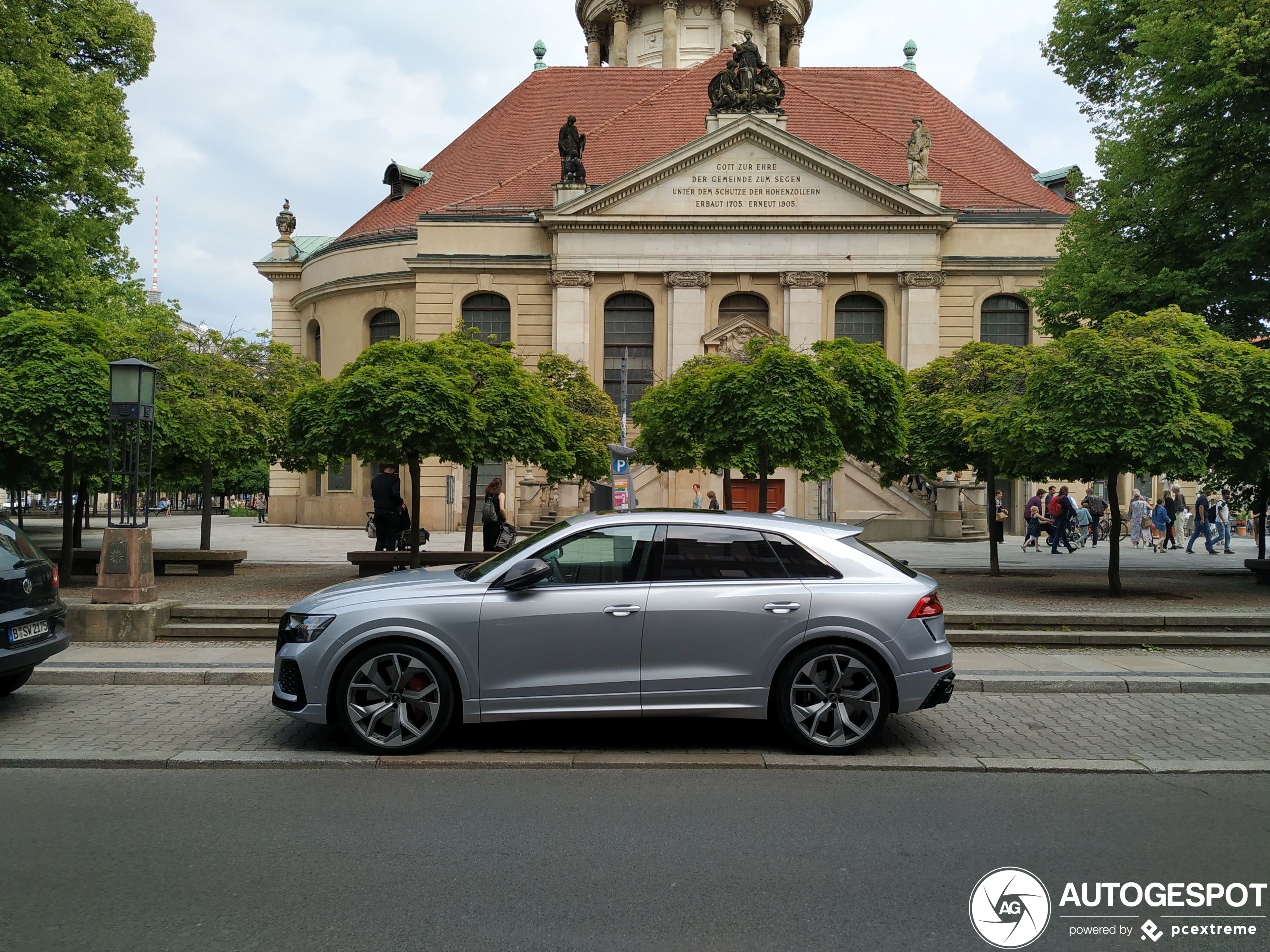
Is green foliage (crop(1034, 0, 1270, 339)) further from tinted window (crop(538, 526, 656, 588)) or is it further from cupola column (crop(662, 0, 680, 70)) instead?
cupola column (crop(662, 0, 680, 70))

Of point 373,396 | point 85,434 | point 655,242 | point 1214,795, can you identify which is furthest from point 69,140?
point 1214,795

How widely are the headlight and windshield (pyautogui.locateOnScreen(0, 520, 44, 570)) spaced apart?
2665 millimetres

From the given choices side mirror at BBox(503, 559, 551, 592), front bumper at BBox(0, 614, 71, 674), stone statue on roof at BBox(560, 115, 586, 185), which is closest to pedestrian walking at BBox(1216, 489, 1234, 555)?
stone statue on roof at BBox(560, 115, 586, 185)

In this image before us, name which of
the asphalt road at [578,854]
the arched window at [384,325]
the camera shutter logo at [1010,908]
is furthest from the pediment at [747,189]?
the camera shutter logo at [1010,908]

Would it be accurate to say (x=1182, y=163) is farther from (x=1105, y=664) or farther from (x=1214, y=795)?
(x=1214, y=795)

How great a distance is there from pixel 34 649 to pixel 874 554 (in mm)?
6712

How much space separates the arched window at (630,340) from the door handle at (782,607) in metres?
32.3

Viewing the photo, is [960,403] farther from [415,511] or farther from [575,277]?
[575,277]

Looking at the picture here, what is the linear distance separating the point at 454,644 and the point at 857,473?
27628 mm

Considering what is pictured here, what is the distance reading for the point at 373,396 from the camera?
47.6ft

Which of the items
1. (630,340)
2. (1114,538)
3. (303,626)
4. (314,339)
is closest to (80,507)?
(303,626)

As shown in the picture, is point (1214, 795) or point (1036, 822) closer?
point (1036, 822)

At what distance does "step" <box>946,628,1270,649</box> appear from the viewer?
1174 centimetres

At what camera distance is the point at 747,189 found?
37469 mm
